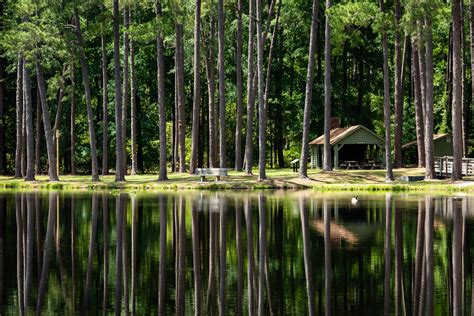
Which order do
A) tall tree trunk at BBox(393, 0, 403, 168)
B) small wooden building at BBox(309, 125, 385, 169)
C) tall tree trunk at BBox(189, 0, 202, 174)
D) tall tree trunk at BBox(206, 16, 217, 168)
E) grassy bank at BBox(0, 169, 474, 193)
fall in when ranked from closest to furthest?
grassy bank at BBox(0, 169, 474, 193) → tall tree trunk at BBox(189, 0, 202, 174) → tall tree trunk at BBox(206, 16, 217, 168) → tall tree trunk at BBox(393, 0, 403, 168) → small wooden building at BBox(309, 125, 385, 169)

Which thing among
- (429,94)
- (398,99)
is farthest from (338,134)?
(429,94)

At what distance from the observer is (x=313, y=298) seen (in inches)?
641

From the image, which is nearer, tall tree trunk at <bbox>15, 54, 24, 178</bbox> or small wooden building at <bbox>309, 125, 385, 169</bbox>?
small wooden building at <bbox>309, 125, 385, 169</bbox>

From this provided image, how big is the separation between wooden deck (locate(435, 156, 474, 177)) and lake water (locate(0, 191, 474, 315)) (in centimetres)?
1687

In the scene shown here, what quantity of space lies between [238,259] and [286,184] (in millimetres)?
32812

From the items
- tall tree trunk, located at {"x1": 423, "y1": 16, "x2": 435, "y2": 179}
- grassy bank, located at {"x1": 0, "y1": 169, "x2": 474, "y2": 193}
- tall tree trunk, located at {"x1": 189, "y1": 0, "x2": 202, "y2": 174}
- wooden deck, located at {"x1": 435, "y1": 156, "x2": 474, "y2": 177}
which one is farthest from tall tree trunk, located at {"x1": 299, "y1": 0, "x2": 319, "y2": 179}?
wooden deck, located at {"x1": 435, "y1": 156, "x2": 474, "y2": 177}

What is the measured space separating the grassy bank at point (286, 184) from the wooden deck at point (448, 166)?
1.12 meters

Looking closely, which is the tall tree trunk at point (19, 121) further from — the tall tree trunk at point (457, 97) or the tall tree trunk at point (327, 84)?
the tall tree trunk at point (457, 97)

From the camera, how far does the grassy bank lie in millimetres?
50781

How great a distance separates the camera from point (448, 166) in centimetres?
5622

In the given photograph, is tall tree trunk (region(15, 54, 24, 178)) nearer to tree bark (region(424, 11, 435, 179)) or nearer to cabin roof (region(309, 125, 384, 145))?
cabin roof (region(309, 125, 384, 145))

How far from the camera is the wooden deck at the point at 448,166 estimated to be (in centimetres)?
5462

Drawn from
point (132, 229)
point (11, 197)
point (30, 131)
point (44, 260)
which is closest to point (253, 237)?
point (132, 229)

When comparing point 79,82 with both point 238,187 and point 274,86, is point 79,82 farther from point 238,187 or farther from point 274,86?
point 238,187
